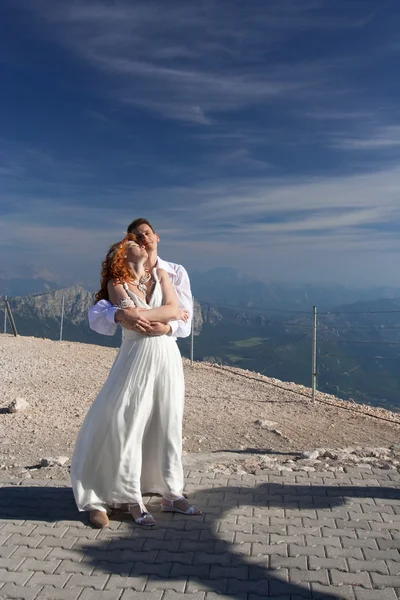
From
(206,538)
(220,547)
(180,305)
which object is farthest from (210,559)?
(180,305)

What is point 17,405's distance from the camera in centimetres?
916

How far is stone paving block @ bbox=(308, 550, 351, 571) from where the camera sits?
3600 mm

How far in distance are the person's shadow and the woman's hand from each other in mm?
1506

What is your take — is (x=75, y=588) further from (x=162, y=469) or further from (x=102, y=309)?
(x=102, y=309)

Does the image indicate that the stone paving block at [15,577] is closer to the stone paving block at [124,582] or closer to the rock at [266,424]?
the stone paving block at [124,582]

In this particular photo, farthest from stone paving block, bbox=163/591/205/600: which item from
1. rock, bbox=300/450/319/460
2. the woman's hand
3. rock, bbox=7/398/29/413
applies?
rock, bbox=7/398/29/413

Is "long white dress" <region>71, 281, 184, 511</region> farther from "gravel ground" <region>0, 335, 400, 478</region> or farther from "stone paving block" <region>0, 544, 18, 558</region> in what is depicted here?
"gravel ground" <region>0, 335, 400, 478</region>


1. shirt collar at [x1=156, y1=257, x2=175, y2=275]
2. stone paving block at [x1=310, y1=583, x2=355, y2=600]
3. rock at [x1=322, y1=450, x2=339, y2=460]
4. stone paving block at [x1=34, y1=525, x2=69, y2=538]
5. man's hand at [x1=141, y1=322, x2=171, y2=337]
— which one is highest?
shirt collar at [x1=156, y1=257, x2=175, y2=275]

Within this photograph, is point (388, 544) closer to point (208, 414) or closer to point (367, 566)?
point (367, 566)

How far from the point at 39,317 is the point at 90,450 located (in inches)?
716

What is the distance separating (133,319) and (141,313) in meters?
0.08

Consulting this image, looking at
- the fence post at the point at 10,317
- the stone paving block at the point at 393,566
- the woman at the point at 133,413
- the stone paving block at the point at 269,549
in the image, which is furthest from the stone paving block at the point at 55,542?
the fence post at the point at 10,317

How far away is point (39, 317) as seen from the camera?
2170 cm

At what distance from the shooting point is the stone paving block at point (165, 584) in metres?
3.35
